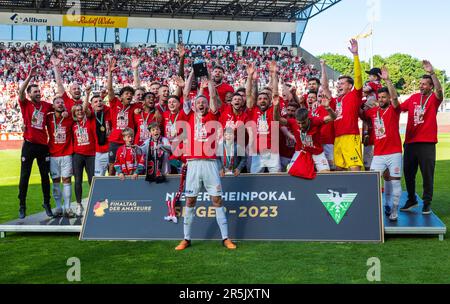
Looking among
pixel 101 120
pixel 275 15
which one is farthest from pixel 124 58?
pixel 101 120

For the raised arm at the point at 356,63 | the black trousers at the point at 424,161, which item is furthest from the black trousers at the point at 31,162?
the black trousers at the point at 424,161

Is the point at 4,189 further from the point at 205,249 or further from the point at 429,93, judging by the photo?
the point at 429,93

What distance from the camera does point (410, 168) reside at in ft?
28.8

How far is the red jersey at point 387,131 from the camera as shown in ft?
26.3

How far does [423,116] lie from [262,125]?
2.50 metres

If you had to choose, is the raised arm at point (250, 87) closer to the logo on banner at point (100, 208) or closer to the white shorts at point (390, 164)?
the white shorts at point (390, 164)

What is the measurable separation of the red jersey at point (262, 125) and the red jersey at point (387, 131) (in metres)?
1.54

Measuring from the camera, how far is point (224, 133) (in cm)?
819

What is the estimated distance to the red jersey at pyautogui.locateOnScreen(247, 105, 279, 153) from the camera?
27.4ft

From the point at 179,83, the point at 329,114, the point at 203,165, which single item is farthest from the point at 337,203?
the point at 179,83

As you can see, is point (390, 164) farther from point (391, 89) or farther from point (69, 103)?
point (69, 103)

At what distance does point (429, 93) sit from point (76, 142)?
18.6ft

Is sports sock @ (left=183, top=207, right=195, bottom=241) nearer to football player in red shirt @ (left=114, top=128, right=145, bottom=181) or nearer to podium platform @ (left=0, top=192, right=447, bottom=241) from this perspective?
football player in red shirt @ (left=114, top=128, right=145, bottom=181)
